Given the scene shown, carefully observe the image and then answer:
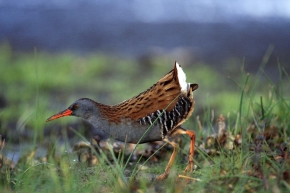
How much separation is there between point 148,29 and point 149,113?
32.6 feet

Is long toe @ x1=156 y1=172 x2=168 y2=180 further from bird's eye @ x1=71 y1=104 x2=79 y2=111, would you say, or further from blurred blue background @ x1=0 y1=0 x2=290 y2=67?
blurred blue background @ x1=0 y1=0 x2=290 y2=67

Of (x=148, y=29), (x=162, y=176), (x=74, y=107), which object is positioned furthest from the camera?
(x=148, y=29)

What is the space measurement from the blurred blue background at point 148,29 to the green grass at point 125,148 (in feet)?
3.71

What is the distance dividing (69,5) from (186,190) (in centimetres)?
1258

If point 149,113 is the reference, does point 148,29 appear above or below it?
below

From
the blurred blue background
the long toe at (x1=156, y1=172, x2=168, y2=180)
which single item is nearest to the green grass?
the long toe at (x1=156, y1=172, x2=168, y2=180)

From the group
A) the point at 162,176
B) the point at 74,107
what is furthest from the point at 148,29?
the point at 162,176

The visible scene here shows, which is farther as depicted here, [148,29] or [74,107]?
[148,29]

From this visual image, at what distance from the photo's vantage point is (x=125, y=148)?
4598 mm

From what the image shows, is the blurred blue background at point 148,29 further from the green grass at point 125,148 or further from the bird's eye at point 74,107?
the bird's eye at point 74,107

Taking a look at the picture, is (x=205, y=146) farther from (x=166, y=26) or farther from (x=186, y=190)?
(x=166, y=26)

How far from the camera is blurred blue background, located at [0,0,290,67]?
42.8 ft

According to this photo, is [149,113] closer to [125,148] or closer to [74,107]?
[125,148]

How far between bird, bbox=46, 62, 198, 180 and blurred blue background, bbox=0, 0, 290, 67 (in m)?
7.29
